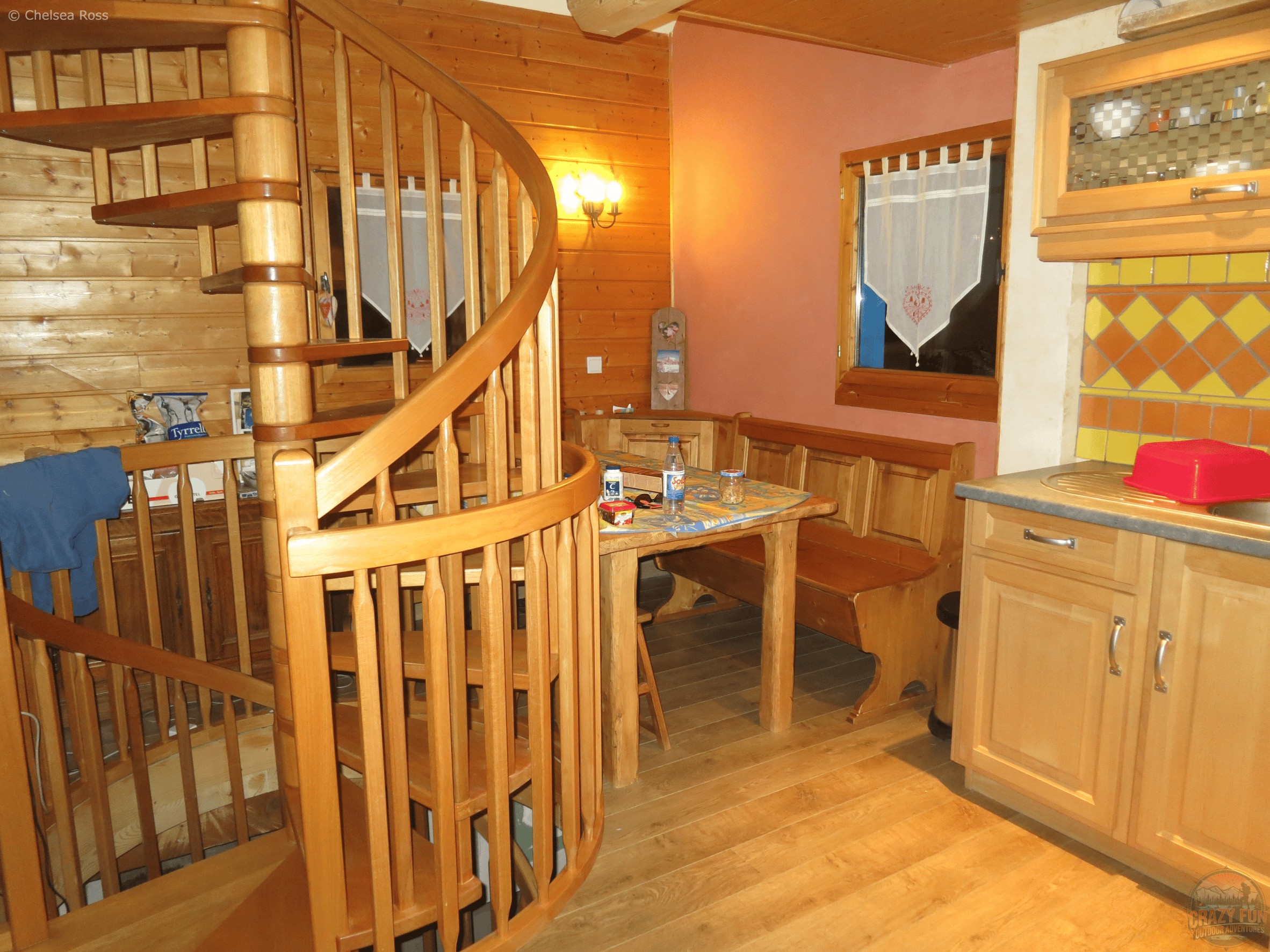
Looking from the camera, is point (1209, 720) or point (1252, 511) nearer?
point (1209, 720)

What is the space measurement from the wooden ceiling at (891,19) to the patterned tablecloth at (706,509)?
1.47m

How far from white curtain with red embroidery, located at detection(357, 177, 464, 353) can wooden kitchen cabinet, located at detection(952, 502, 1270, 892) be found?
113 inches

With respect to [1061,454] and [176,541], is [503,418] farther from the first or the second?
[176,541]

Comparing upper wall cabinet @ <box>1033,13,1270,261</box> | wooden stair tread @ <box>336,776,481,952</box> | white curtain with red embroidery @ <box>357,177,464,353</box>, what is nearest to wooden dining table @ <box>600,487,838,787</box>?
wooden stair tread @ <box>336,776,481,952</box>

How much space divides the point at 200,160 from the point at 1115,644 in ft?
9.33

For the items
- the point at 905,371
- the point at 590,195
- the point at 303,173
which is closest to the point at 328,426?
the point at 303,173

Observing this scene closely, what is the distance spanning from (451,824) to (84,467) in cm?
171

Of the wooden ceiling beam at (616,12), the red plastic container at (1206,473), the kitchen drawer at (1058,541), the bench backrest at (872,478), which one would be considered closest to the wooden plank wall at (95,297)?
the wooden ceiling beam at (616,12)

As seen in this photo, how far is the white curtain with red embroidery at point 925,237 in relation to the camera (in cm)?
356

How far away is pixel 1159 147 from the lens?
7.85 ft

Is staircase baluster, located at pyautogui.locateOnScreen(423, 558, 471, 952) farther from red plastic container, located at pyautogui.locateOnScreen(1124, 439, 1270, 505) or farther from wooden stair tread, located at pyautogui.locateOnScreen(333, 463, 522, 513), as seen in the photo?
red plastic container, located at pyautogui.locateOnScreen(1124, 439, 1270, 505)

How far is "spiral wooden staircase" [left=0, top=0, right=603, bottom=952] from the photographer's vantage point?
1691 millimetres

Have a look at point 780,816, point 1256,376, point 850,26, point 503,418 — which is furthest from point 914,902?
point 850,26

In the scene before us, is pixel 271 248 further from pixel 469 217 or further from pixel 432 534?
pixel 432 534
